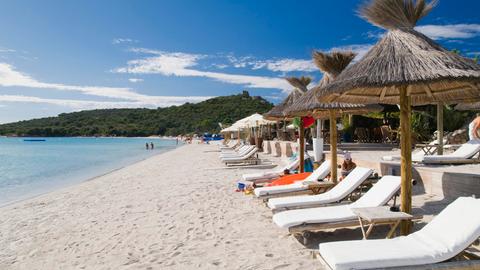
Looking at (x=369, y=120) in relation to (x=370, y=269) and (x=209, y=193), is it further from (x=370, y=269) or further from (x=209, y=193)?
(x=370, y=269)

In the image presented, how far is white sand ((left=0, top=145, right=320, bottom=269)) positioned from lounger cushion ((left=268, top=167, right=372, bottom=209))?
1.07 feet

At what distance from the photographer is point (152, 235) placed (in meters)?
5.12

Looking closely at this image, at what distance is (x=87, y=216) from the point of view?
675 cm

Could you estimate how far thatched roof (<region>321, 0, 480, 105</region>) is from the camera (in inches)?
152

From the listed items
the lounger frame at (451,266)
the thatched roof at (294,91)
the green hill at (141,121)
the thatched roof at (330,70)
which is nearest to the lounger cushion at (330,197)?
the thatched roof at (330,70)

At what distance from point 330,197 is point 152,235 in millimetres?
2405

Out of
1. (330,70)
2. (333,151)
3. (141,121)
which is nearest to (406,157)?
(333,151)

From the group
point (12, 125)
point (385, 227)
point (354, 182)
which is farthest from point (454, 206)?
point (12, 125)

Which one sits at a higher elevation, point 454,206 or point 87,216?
point 454,206

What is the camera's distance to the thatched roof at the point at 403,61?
3871 millimetres

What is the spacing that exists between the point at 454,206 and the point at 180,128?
79.2 m

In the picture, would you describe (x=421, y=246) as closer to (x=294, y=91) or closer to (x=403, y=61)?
(x=403, y=61)

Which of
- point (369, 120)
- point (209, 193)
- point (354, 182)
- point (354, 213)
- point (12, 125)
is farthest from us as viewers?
point (12, 125)

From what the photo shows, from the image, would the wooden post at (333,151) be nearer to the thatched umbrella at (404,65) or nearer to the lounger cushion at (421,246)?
the thatched umbrella at (404,65)
